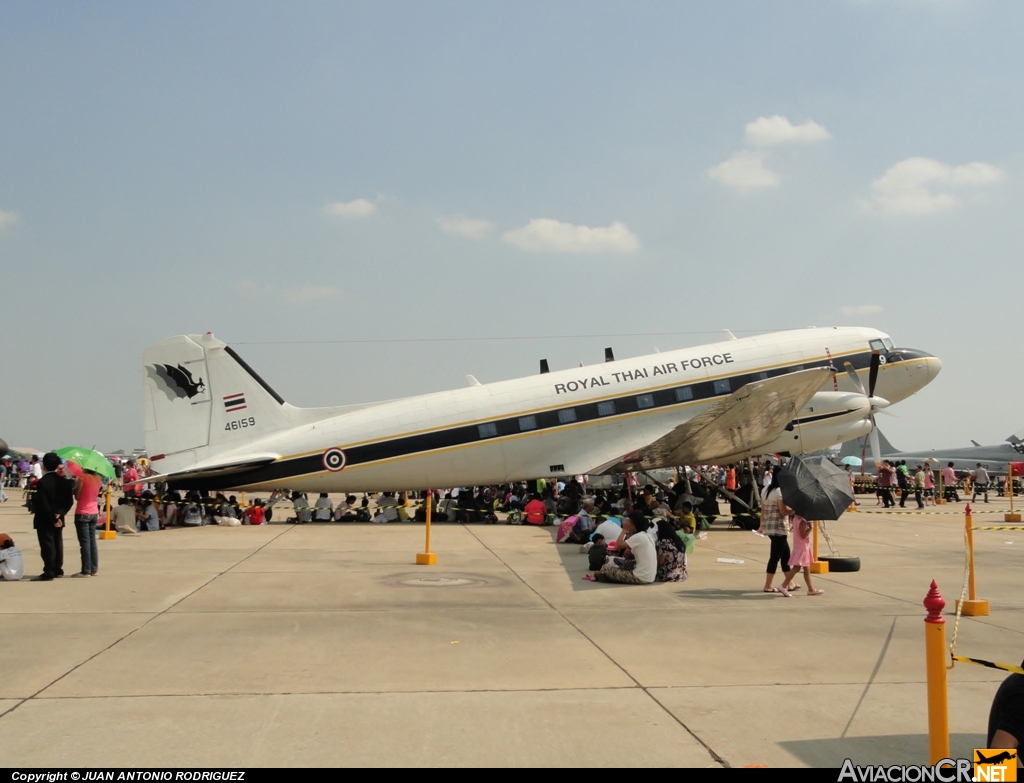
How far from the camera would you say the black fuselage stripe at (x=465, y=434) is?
2131 cm

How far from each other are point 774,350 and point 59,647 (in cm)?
1953

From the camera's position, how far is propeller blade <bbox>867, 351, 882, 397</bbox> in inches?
912

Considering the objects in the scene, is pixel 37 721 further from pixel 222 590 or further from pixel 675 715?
pixel 222 590

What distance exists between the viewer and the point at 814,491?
11297 mm

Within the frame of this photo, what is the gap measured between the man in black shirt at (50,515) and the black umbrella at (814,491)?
10228 millimetres

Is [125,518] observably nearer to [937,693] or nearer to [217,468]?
[217,468]

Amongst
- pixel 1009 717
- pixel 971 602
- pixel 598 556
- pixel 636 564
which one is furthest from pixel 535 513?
pixel 1009 717

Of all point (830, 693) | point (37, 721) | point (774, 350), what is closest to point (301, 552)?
point (37, 721)

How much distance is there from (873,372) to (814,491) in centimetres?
1346

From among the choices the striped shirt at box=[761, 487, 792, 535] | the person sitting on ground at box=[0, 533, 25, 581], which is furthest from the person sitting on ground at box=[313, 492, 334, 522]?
the striped shirt at box=[761, 487, 792, 535]

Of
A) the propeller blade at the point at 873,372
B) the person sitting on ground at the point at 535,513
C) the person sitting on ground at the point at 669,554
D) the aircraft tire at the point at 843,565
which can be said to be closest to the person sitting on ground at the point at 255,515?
the person sitting on ground at the point at 535,513

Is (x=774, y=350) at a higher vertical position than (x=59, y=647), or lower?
higher

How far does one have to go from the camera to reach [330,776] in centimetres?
461

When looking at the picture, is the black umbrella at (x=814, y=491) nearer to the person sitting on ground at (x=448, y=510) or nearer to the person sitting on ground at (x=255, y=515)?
the person sitting on ground at (x=448, y=510)
